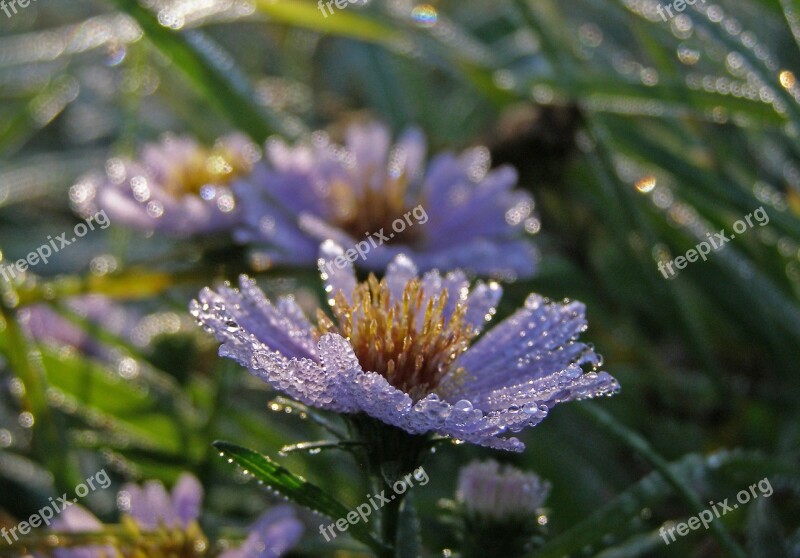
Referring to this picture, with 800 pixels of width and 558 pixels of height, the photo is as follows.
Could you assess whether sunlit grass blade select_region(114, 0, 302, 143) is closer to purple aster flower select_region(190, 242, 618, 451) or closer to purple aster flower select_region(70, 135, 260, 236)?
purple aster flower select_region(70, 135, 260, 236)

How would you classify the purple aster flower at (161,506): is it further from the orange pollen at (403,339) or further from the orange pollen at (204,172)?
the orange pollen at (204,172)

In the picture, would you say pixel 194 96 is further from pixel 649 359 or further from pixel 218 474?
pixel 649 359

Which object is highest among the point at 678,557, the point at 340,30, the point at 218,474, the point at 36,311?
the point at 340,30

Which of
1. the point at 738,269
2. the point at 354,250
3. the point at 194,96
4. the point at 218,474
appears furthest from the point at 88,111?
the point at 738,269

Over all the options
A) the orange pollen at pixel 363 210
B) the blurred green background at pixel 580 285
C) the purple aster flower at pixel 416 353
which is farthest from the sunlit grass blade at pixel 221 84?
the purple aster flower at pixel 416 353

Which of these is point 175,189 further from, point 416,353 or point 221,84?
point 416,353
